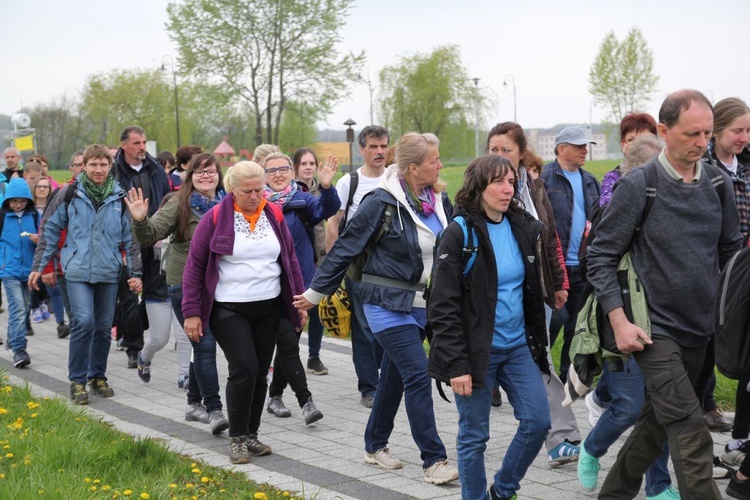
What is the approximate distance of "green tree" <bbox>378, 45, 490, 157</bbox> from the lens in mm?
86062

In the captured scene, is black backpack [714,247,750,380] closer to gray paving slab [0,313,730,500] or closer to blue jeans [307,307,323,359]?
gray paving slab [0,313,730,500]

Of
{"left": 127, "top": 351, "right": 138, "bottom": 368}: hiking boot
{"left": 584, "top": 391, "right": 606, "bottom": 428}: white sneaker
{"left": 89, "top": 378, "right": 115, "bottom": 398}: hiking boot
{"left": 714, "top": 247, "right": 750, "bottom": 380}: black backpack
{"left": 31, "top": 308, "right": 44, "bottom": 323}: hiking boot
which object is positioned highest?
{"left": 714, "top": 247, "right": 750, "bottom": 380}: black backpack

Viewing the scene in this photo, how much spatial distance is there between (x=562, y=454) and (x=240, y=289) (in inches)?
89.7

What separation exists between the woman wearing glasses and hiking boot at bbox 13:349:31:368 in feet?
12.4

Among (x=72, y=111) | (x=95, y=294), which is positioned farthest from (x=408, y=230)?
(x=72, y=111)

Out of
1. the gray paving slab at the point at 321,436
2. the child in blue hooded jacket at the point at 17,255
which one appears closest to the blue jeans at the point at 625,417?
the gray paving slab at the point at 321,436

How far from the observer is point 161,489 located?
5.63 m

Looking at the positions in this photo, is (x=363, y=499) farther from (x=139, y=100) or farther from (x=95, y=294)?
(x=139, y=100)

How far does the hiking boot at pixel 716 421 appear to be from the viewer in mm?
7133

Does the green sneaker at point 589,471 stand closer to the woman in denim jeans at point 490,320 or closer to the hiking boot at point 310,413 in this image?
the woman in denim jeans at point 490,320

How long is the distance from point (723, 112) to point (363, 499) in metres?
3.06

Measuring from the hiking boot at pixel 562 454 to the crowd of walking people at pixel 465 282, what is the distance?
13 millimetres

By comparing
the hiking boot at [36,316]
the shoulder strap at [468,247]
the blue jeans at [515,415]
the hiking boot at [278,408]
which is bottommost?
the hiking boot at [36,316]

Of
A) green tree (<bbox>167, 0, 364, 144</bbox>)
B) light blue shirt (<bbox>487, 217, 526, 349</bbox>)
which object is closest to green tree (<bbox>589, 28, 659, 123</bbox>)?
green tree (<bbox>167, 0, 364, 144</bbox>)
